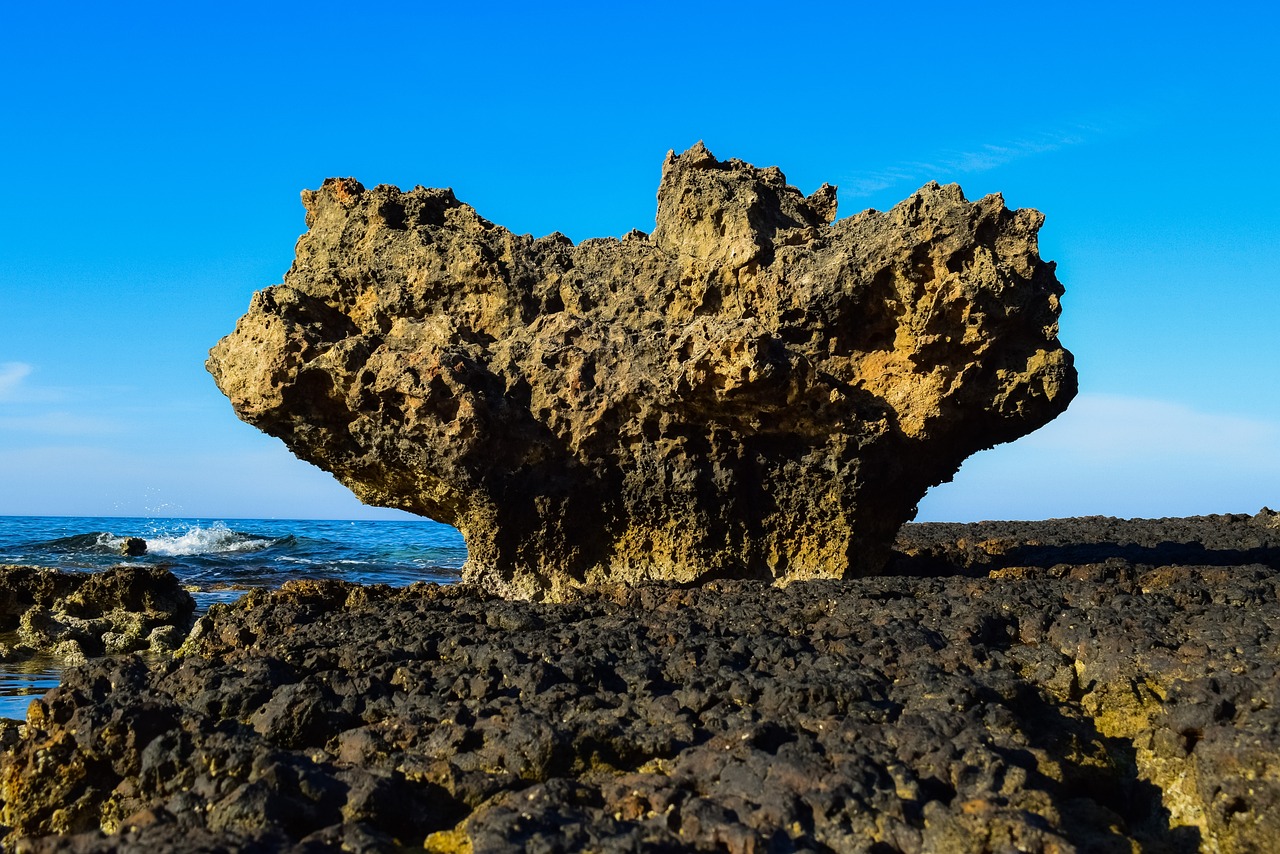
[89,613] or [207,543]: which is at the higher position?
[207,543]

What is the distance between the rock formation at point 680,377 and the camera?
8.88 m

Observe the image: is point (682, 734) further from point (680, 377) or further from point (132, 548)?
point (132, 548)

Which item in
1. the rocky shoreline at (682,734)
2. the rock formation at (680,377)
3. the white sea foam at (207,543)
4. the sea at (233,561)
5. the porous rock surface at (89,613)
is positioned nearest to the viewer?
the rocky shoreline at (682,734)

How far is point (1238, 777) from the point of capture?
3.96 meters

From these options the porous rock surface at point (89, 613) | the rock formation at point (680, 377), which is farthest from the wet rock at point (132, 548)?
the rock formation at point (680, 377)

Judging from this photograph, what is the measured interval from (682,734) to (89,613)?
980 centimetres

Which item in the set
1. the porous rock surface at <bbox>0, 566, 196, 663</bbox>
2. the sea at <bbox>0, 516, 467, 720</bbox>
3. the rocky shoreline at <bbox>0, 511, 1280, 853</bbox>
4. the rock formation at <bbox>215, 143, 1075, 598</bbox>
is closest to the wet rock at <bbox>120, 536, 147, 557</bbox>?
the sea at <bbox>0, 516, 467, 720</bbox>

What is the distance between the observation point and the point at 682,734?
14.7ft

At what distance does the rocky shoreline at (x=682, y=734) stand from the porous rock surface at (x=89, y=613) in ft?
13.6

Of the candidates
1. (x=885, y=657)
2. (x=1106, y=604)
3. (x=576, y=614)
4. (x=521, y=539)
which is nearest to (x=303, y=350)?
(x=521, y=539)

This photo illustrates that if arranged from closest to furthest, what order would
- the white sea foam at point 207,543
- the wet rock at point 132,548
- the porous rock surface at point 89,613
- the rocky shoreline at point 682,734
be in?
the rocky shoreline at point 682,734 < the porous rock surface at point 89,613 < the wet rock at point 132,548 < the white sea foam at point 207,543

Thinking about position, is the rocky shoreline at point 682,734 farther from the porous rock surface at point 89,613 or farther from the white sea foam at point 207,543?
the white sea foam at point 207,543

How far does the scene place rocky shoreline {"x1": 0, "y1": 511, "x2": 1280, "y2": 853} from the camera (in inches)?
143

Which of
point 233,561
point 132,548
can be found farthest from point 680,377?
point 132,548
